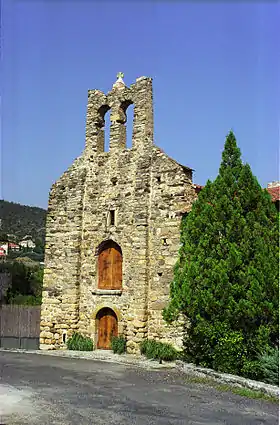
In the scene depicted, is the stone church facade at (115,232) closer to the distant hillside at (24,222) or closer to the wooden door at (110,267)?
the wooden door at (110,267)

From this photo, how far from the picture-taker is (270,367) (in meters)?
11.3

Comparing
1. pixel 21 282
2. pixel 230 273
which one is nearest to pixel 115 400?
pixel 230 273

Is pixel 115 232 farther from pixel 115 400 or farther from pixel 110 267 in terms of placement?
pixel 115 400

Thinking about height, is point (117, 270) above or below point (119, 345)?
above

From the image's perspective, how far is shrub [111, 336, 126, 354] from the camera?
56.5 ft

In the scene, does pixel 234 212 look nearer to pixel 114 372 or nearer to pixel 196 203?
pixel 196 203

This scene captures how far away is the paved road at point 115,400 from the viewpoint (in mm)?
8695

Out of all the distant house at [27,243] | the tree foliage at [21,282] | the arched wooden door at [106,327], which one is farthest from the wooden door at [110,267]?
the distant house at [27,243]

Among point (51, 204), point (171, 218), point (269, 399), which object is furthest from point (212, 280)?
point (51, 204)

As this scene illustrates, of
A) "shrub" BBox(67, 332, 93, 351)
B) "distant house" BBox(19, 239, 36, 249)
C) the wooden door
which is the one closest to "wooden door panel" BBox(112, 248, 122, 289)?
the wooden door

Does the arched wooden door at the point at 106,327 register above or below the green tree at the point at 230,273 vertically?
below

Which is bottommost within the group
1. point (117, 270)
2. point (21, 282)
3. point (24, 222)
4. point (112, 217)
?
point (21, 282)

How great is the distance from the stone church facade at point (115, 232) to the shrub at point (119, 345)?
0.25 metres

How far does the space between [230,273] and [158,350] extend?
4713 mm
